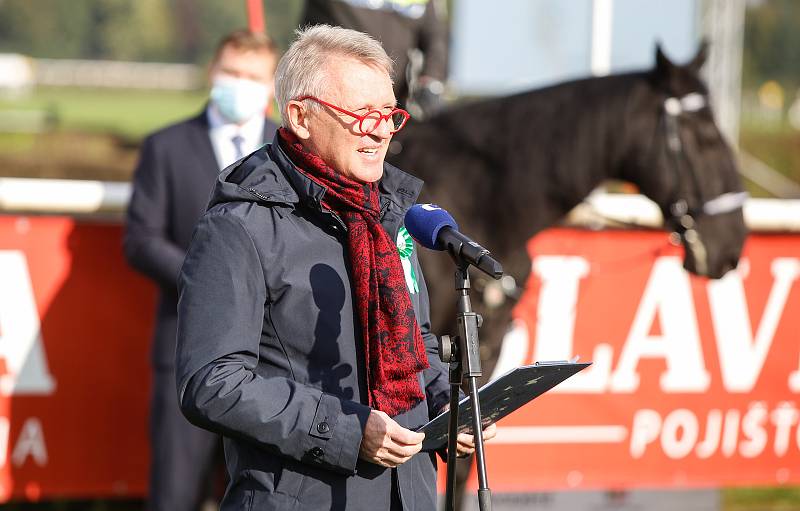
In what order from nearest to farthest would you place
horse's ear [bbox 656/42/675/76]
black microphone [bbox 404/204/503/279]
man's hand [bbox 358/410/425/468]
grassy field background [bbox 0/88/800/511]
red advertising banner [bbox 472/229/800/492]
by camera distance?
black microphone [bbox 404/204/503/279] → man's hand [bbox 358/410/425/468] → horse's ear [bbox 656/42/675/76] → red advertising banner [bbox 472/229/800/492] → grassy field background [bbox 0/88/800/511]

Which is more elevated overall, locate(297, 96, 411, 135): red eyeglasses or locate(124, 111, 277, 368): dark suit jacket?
locate(297, 96, 411, 135): red eyeglasses

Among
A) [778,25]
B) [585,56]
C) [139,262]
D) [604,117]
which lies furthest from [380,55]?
[778,25]

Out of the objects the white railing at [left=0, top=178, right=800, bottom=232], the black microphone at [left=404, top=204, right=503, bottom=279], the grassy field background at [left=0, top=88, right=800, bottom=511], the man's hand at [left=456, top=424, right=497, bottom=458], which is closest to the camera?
the black microphone at [left=404, top=204, right=503, bottom=279]

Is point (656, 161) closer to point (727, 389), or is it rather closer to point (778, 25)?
point (727, 389)

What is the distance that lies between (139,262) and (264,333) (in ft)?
7.50

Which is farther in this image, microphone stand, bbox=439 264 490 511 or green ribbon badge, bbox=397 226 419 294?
green ribbon badge, bbox=397 226 419 294

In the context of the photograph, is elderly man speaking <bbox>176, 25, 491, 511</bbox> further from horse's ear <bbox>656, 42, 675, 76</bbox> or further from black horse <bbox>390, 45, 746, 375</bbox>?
horse's ear <bbox>656, 42, 675, 76</bbox>

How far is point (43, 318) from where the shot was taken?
4.89 m

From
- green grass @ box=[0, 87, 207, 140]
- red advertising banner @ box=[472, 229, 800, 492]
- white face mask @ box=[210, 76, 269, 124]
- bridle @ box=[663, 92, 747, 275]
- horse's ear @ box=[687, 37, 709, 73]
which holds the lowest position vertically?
green grass @ box=[0, 87, 207, 140]

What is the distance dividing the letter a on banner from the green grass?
20421mm

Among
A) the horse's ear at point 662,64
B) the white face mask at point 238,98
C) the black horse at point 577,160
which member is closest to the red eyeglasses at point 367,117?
the white face mask at point 238,98

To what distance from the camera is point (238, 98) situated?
4.31m

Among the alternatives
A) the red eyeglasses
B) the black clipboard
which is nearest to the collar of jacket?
the red eyeglasses

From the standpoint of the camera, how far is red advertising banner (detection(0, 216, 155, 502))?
4836 mm
